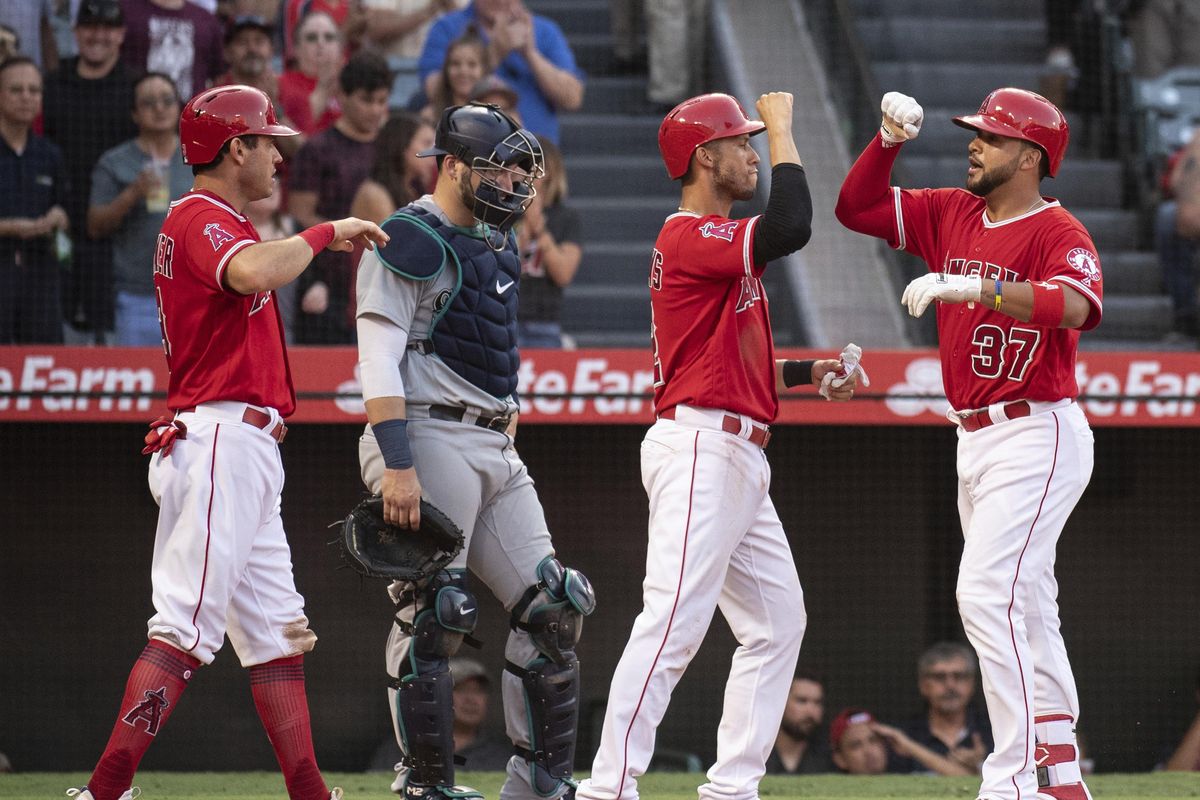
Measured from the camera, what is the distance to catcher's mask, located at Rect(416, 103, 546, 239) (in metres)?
3.91

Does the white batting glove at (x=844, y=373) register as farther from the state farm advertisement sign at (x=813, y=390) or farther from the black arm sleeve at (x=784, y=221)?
the state farm advertisement sign at (x=813, y=390)

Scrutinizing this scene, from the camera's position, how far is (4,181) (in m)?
6.12

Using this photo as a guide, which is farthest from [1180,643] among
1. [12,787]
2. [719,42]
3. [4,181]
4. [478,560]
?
[4,181]

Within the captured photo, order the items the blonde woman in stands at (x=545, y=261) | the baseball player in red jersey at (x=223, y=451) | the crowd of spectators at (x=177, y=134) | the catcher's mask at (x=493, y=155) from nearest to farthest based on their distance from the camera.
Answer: the baseball player in red jersey at (x=223, y=451) < the catcher's mask at (x=493, y=155) < the crowd of spectators at (x=177, y=134) < the blonde woman in stands at (x=545, y=261)

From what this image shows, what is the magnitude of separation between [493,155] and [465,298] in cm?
36

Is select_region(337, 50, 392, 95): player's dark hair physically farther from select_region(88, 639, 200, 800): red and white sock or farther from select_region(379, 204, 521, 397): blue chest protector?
select_region(88, 639, 200, 800): red and white sock

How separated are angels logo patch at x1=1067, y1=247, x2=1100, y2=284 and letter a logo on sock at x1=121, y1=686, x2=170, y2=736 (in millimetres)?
2383

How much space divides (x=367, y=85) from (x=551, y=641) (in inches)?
131

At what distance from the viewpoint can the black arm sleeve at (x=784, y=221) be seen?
11.9ft

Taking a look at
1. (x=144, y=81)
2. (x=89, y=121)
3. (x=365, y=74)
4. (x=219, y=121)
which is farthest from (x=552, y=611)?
(x=89, y=121)

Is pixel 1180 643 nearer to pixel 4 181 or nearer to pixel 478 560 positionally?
pixel 478 560

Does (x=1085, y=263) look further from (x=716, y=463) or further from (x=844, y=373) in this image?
(x=716, y=463)

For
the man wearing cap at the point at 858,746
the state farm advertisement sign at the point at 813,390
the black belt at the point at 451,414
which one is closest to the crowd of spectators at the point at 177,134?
the state farm advertisement sign at the point at 813,390

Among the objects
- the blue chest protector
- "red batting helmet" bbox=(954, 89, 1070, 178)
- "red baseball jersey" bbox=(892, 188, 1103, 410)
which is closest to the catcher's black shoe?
the blue chest protector
